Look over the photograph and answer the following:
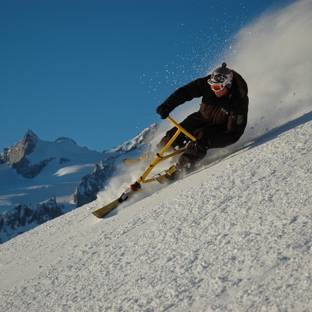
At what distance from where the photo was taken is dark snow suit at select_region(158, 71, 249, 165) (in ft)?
22.5

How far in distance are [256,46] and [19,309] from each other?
445 inches

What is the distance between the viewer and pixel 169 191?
640 centimetres

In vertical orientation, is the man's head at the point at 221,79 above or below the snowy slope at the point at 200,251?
above

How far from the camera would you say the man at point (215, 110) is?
269 inches

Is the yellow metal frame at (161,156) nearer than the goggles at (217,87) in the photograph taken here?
No

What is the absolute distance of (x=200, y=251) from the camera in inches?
150

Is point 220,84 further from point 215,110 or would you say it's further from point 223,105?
point 215,110

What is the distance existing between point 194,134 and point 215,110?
623 mm

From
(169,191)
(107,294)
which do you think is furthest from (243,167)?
(107,294)

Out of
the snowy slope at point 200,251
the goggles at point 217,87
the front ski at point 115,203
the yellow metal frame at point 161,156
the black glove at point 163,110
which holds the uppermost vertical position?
the black glove at point 163,110

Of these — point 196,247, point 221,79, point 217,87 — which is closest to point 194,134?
point 217,87

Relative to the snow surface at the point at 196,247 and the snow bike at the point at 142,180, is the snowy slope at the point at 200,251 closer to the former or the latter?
the snow surface at the point at 196,247

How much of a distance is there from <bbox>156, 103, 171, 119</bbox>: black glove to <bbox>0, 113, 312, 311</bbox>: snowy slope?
1463 mm

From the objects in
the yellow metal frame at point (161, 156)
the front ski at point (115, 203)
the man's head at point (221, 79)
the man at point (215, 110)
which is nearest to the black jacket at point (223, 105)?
the man at point (215, 110)
